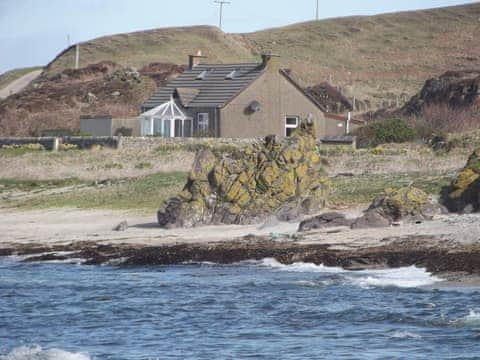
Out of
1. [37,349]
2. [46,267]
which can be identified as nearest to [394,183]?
[46,267]

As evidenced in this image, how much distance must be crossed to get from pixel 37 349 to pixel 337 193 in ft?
56.5

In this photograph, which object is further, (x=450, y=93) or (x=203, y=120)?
(x=450, y=93)

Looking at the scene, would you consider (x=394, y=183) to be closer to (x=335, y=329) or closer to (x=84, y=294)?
(x=84, y=294)

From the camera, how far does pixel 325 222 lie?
28578mm

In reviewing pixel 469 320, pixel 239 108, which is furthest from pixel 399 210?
pixel 239 108

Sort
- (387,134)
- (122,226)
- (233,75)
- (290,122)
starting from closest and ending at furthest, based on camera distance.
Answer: (122,226), (387,134), (290,122), (233,75)

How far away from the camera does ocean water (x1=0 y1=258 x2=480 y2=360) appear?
1814cm

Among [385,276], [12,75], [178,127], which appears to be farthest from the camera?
[12,75]

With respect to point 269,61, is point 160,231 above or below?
below

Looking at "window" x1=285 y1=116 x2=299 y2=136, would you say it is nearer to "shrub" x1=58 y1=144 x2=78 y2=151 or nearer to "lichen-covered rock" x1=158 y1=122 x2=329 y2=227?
"shrub" x1=58 y1=144 x2=78 y2=151

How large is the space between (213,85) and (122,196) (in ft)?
79.9

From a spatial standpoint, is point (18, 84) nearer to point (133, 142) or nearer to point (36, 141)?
point (36, 141)

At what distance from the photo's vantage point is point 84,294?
24.4 meters

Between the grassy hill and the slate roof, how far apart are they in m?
40.5
